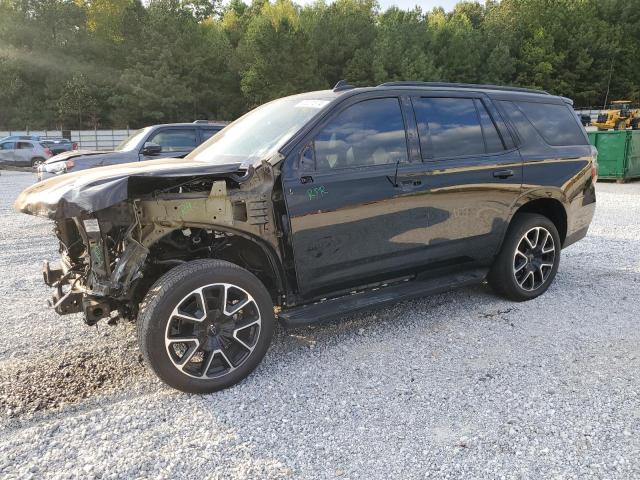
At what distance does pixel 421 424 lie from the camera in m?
2.88

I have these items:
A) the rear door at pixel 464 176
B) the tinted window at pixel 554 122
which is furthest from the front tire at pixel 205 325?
the tinted window at pixel 554 122

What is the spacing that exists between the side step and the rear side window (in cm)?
104

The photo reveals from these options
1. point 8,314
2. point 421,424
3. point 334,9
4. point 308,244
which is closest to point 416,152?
point 308,244

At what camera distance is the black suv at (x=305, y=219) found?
3127 mm

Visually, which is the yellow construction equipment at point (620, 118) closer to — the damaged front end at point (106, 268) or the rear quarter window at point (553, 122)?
the rear quarter window at point (553, 122)

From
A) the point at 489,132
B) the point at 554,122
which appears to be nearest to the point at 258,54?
the point at 554,122

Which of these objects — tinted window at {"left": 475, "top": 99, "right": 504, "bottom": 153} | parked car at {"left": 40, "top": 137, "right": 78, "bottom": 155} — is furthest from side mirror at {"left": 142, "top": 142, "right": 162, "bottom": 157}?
parked car at {"left": 40, "top": 137, "right": 78, "bottom": 155}

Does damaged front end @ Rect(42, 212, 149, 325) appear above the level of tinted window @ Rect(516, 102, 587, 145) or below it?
below

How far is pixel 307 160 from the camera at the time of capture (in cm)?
350

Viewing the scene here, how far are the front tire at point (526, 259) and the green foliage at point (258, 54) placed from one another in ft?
153

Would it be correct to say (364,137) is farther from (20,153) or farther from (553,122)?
(20,153)

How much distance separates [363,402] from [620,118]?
3276 centimetres

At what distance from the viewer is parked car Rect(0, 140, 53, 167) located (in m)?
25.1

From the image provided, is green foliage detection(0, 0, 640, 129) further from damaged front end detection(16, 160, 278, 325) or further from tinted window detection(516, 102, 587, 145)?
damaged front end detection(16, 160, 278, 325)
